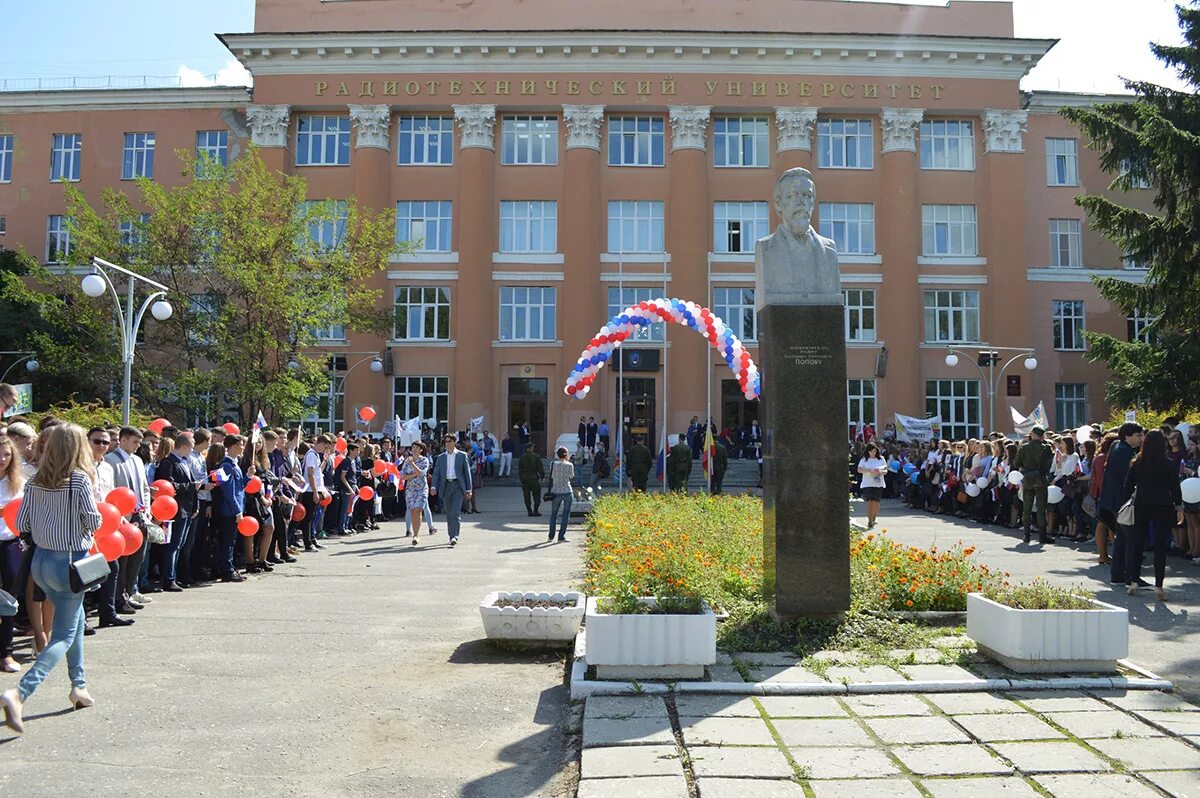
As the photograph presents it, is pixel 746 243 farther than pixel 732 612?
Yes

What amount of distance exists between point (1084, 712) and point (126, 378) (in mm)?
17817

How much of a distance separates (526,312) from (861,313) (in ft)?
48.0

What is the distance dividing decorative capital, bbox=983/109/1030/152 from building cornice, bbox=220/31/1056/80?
1753 millimetres


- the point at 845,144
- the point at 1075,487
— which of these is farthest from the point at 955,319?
the point at 1075,487

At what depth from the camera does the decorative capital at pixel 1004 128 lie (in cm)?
4056

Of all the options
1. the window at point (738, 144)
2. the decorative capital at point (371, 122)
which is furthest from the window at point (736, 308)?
the decorative capital at point (371, 122)

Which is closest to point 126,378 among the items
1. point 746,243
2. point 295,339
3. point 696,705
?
point 295,339

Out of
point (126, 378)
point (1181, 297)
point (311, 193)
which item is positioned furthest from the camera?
→ point (311, 193)

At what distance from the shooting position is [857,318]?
40844mm

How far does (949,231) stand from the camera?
41.4 metres

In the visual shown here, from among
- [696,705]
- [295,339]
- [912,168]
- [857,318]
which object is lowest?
[696,705]

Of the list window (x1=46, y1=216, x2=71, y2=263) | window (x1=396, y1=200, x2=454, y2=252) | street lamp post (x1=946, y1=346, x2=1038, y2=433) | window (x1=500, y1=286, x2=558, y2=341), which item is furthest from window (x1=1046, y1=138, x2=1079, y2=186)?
window (x1=46, y1=216, x2=71, y2=263)

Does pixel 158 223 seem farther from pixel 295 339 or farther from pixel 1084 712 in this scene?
pixel 1084 712

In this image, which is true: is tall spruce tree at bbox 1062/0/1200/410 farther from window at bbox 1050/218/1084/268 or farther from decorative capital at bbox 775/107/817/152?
window at bbox 1050/218/1084/268
